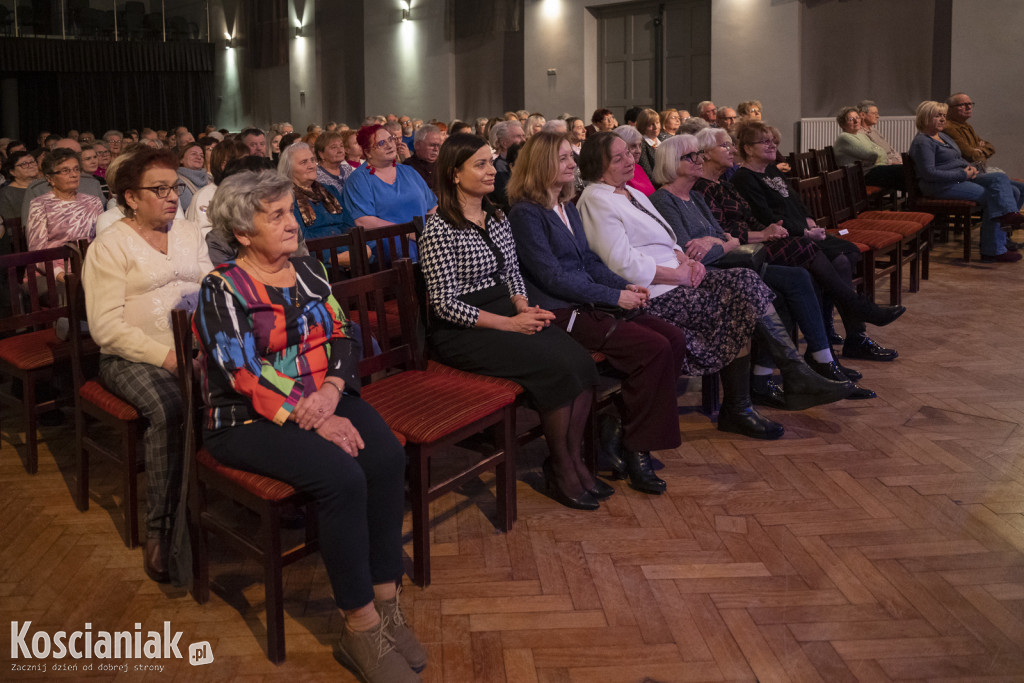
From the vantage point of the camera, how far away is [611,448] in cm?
345

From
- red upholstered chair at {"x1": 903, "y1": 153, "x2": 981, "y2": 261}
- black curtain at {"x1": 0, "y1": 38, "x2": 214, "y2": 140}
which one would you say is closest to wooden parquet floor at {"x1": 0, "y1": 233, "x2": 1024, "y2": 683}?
red upholstered chair at {"x1": 903, "y1": 153, "x2": 981, "y2": 261}

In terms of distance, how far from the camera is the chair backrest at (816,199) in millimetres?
5220

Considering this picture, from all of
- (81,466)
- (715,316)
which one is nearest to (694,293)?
(715,316)

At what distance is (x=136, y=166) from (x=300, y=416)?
1.06 metres

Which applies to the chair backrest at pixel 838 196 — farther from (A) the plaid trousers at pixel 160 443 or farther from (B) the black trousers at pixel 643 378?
(A) the plaid trousers at pixel 160 443

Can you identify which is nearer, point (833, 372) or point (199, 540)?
point (199, 540)

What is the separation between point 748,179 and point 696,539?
237cm

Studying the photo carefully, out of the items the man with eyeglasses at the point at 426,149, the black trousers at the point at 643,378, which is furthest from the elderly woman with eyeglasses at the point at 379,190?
the black trousers at the point at 643,378

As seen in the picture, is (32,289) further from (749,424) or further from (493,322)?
(749,424)

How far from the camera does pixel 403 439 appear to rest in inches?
101

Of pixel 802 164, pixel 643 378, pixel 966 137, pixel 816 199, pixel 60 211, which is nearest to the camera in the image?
pixel 643 378

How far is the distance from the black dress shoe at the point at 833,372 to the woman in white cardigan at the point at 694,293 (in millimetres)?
330

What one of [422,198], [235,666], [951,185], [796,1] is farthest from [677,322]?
[796,1]

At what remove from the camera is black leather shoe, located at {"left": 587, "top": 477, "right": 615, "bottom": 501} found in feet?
10.5
